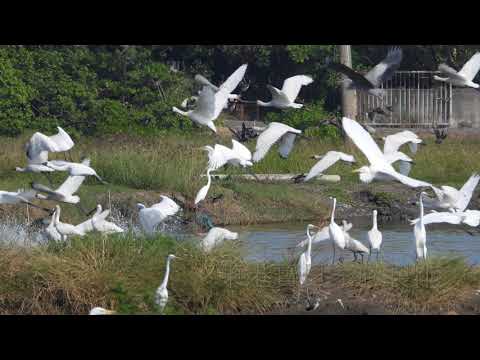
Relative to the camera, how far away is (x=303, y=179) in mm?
11953

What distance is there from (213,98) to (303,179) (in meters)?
1.37

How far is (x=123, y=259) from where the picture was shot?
9.44m

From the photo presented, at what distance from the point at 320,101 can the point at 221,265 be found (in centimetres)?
1899

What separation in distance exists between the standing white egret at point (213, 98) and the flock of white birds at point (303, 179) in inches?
0.4

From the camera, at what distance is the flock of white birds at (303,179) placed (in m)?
10.1

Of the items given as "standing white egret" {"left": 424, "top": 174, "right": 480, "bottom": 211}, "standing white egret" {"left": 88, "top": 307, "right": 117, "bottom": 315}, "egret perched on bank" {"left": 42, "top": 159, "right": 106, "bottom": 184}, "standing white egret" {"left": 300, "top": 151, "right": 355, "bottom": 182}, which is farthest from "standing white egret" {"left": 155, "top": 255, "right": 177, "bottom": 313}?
"standing white egret" {"left": 424, "top": 174, "right": 480, "bottom": 211}

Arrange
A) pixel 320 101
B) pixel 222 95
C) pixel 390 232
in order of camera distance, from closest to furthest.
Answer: pixel 222 95, pixel 390 232, pixel 320 101

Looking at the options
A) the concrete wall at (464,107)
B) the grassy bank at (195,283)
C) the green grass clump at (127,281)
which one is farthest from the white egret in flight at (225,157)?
the concrete wall at (464,107)

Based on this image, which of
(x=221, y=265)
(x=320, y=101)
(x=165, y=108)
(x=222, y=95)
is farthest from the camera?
(x=320, y=101)

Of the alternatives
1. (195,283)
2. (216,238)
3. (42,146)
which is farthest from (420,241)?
(42,146)

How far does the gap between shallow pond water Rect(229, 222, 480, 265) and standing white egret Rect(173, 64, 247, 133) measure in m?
1.47

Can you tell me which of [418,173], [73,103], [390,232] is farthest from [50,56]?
[390,232]

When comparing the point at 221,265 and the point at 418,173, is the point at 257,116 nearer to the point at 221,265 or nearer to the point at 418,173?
the point at 418,173

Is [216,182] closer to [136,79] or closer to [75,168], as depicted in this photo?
[75,168]
